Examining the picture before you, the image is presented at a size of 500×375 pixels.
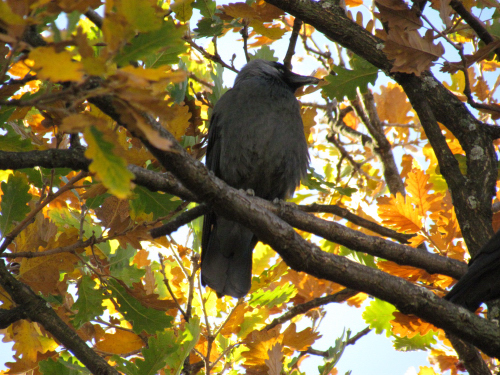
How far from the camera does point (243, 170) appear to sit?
3.92m

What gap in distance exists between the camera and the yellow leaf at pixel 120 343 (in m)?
2.98

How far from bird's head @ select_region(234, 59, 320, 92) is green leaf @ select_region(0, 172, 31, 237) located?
8.51 ft

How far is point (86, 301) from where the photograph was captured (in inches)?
98.8

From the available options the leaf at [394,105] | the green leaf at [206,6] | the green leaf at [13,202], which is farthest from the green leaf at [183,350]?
the leaf at [394,105]

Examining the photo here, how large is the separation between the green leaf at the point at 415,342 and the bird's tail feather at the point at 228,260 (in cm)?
108

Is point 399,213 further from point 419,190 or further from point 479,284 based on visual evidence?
point 479,284

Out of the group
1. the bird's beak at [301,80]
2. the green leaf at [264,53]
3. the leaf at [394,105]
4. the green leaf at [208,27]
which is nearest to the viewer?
the green leaf at [208,27]

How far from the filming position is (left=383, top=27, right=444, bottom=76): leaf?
237 cm

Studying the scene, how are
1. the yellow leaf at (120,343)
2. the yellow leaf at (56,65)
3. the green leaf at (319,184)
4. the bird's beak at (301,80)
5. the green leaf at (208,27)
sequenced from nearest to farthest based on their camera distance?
the yellow leaf at (56,65)
the yellow leaf at (120,343)
the green leaf at (208,27)
the green leaf at (319,184)
the bird's beak at (301,80)

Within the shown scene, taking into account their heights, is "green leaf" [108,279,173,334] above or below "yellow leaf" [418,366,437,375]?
above

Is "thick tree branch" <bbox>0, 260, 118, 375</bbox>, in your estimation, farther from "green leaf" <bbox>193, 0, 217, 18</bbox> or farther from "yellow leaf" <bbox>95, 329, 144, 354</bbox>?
"green leaf" <bbox>193, 0, 217, 18</bbox>

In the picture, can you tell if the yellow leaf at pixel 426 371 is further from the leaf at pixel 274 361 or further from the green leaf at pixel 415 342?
the leaf at pixel 274 361

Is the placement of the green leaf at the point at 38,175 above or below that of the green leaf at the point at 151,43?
above

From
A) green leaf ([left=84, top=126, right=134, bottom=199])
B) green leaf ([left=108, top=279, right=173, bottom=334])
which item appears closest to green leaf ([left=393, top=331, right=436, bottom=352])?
green leaf ([left=108, top=279, right=173, bottom=334])
